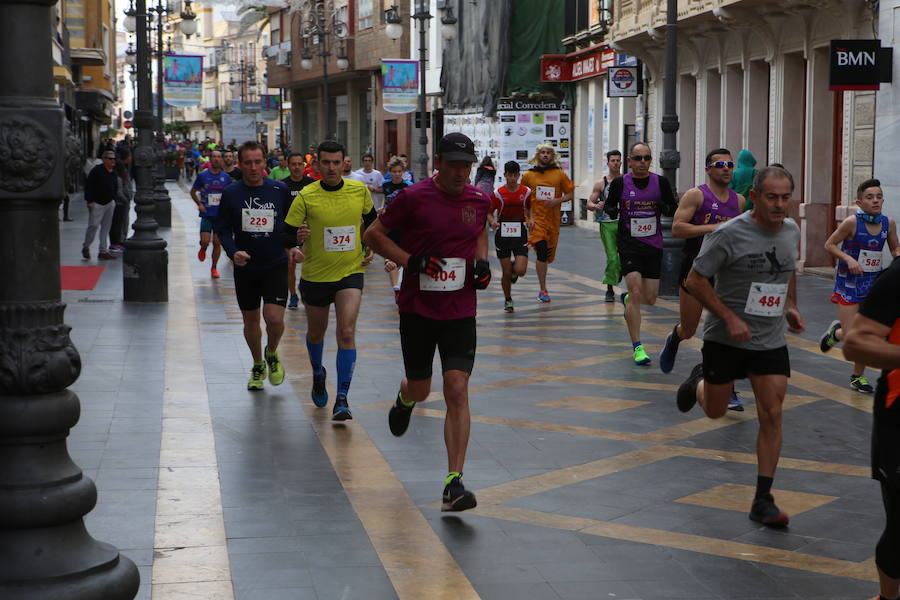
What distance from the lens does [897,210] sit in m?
17.1

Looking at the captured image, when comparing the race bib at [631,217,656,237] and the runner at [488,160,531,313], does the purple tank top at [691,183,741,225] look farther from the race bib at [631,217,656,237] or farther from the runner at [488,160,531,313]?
the runner at [488,160,531,313]

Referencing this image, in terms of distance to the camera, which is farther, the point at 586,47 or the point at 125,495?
the point at 586,47

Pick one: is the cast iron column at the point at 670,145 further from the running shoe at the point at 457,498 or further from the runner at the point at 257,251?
the running shoe at the point at 457,498

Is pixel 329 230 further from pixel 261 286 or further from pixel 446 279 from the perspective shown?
pixel 446 279

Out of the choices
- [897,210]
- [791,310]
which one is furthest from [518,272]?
[791,310]

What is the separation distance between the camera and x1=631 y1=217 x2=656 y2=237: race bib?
11859 mm

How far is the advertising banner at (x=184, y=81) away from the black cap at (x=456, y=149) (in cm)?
3701

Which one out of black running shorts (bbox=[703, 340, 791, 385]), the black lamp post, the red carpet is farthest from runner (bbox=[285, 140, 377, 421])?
the black lamp post

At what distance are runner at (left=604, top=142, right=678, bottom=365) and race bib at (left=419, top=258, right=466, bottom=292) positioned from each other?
4.74m

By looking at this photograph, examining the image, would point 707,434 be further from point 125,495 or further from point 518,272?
point 518,272

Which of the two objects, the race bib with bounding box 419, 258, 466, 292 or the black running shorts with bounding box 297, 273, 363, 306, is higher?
the race bib with bounding box 419, 258, 466, 292

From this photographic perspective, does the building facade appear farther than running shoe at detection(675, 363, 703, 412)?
Yes

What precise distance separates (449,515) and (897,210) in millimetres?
12179

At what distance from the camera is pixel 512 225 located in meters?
16.0
